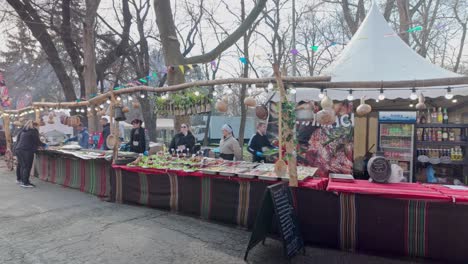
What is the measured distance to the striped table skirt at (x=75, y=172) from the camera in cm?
696

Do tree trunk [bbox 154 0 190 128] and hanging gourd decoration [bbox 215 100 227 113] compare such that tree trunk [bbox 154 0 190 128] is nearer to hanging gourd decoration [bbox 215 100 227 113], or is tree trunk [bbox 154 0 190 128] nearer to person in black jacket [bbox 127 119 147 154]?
person in black jacket [bbox 127 119 147 154]

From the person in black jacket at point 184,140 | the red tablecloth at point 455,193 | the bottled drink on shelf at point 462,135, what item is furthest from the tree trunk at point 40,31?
the bottled drink on shelf at point 462,135

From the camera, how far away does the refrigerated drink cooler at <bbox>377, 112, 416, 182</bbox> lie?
7.70 m

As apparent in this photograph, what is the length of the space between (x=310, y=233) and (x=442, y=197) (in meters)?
1.62

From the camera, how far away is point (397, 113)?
7.78 meters

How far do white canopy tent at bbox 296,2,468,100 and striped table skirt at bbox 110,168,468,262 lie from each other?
3675 millimetres

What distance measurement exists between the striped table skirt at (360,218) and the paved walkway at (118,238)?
0.18 m

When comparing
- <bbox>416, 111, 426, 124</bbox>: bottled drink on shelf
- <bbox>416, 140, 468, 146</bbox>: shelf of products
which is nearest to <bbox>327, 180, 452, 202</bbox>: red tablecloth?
<bbox>416, 140, 468, 146</bbox>: shelf of products

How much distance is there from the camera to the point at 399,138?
802cm

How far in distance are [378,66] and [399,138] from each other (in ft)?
6.52

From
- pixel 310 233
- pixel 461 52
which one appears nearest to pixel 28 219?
pixel 310 233

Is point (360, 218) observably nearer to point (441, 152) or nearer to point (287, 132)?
point (287, 132)

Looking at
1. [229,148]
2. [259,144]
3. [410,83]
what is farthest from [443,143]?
[229,148]

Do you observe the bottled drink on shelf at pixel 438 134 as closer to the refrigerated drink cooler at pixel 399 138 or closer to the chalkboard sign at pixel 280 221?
the refrigerated drink cooler at pixel 399 138
